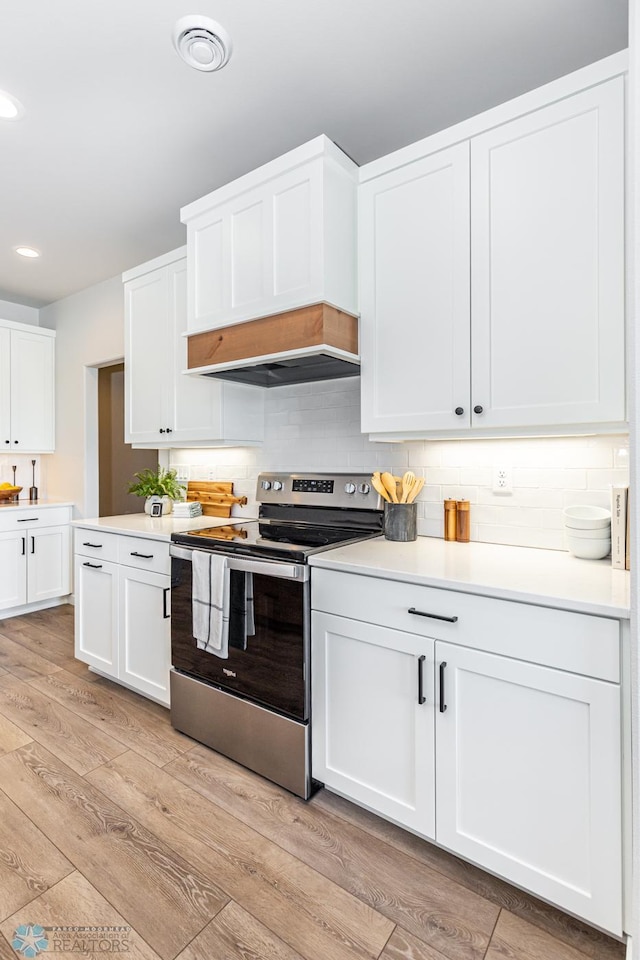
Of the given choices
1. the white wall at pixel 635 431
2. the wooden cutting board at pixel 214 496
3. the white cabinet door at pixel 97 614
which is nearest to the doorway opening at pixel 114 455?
the wooden cutting board at pixel 214 496

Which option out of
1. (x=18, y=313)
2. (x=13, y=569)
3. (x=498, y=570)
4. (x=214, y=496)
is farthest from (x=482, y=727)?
(x=18, y=313)

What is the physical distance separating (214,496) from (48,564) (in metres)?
2.07

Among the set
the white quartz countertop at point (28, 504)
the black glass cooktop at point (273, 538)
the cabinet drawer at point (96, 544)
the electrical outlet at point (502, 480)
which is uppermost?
the electrical outlet at point (502, 480)

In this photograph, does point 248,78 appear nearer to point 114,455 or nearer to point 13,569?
point 13,569

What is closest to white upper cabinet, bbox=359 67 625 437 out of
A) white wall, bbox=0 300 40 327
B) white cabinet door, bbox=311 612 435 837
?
white cabinet door, bbox=311 612 435 837

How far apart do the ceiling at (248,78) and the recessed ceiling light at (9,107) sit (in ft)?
0.10

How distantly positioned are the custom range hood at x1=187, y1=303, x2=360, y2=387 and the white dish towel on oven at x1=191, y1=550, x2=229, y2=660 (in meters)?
0.89

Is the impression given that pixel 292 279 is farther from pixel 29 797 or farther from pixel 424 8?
pixel 29 797

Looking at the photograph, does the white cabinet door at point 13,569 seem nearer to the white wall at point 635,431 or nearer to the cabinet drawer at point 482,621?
the cabinet drawer at point 482,621

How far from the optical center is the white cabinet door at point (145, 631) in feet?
8.13

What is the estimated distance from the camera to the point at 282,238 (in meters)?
2.07

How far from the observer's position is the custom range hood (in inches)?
77.7

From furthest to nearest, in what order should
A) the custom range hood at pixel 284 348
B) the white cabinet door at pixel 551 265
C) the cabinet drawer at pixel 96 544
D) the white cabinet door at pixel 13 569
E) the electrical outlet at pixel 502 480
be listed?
the white cabinet door at pixel 13 569 → the cabinet drawer at pixel 96 544 → the electrical outlet at pixel 502 480 → the custom range hood at pixel 284 348 → the white cabinet door at pixel 551 265

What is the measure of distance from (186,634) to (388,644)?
3.46 ft
